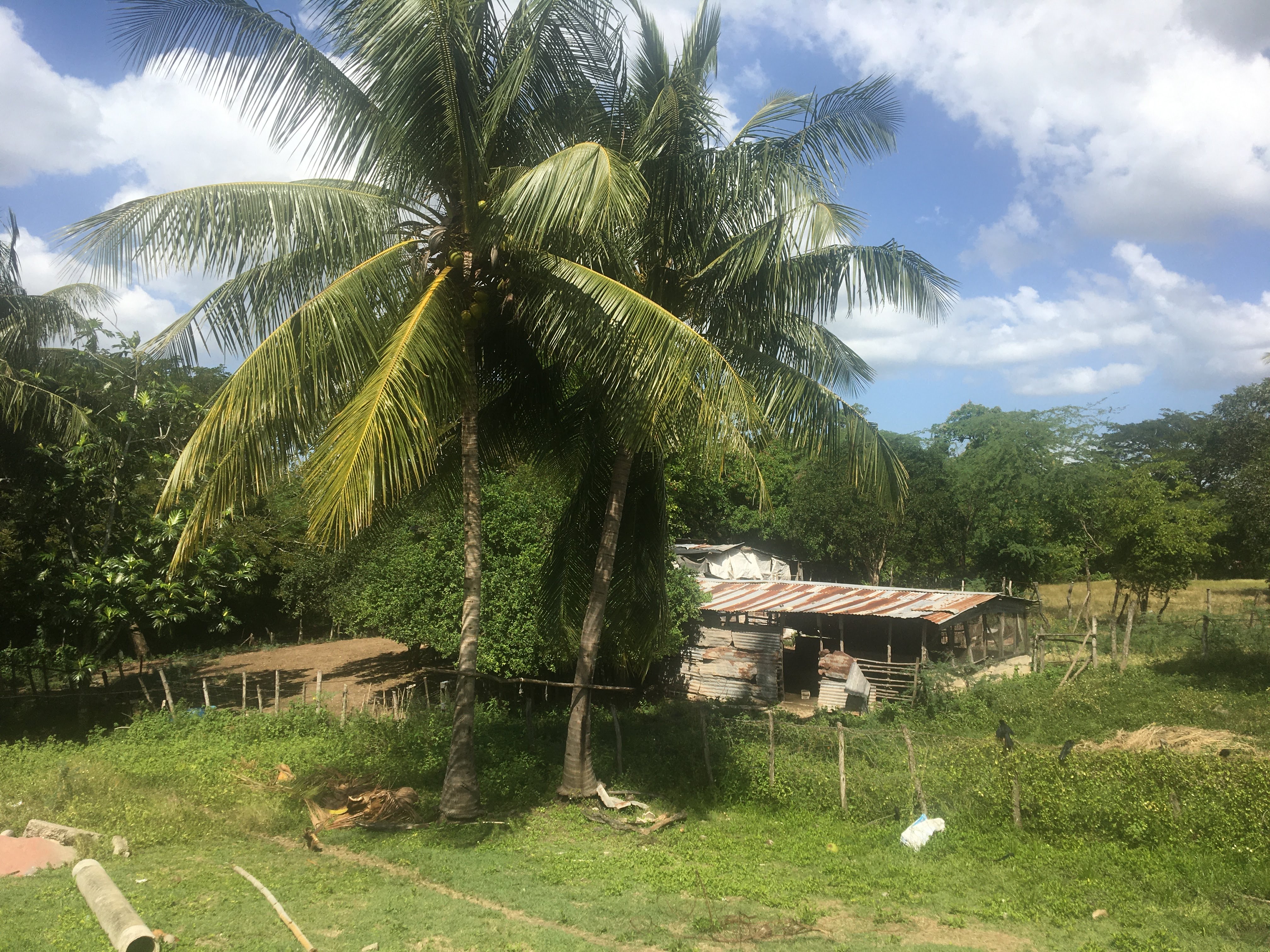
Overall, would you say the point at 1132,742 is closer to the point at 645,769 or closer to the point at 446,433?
the point at 645,769

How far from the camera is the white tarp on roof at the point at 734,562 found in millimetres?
35312

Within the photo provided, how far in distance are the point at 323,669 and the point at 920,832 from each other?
2106 centimetres

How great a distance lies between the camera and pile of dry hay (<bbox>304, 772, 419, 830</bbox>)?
931cm

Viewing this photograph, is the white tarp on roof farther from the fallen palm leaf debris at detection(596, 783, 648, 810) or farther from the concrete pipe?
the concrete pipe

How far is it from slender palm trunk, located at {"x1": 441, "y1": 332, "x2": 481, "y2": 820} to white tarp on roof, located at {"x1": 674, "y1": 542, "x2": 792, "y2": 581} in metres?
24.1

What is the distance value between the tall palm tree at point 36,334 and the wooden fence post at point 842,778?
41.5 feet

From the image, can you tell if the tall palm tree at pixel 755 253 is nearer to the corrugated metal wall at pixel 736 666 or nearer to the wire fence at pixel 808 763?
the wire fence at pixel 808 763

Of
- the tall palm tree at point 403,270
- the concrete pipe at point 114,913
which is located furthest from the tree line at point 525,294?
the concrete pipe at point 114,913

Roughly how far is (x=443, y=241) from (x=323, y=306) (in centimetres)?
196

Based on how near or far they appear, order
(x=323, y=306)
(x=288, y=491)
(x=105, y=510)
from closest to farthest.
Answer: (x=323, y=306) < (x=105, y=510) < (x=288, y=491)

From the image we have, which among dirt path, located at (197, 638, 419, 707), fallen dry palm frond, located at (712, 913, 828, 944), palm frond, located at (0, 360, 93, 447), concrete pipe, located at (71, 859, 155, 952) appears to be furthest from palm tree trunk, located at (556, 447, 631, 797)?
dirt path, located at (197, 638, 419, 707)

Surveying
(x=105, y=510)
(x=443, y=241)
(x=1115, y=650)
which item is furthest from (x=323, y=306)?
(x=1115, y=650)

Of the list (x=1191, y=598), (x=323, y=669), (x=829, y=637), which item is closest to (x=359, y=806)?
(x=829, y=637)

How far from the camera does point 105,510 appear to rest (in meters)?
15.3
